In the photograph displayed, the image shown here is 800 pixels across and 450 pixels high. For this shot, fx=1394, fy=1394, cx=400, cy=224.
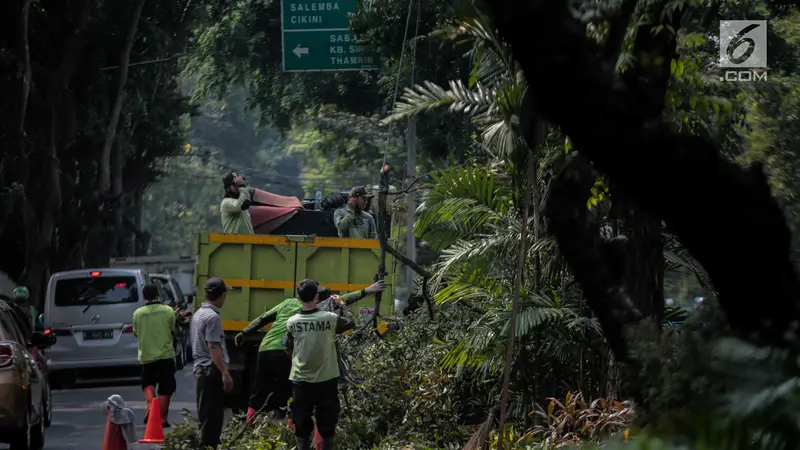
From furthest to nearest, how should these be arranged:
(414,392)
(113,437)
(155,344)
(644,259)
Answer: (155,344)
(414,392)
(113,437)
(644,259)

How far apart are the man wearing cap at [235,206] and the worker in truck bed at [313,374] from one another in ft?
16.0

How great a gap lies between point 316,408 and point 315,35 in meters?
16.9

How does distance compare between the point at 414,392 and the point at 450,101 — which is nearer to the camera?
the point at 450,101

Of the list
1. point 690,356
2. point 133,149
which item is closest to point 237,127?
point 133,149

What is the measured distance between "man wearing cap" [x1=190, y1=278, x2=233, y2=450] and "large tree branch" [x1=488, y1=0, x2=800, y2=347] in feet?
23.1

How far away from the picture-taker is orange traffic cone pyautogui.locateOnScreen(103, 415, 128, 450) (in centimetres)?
1129

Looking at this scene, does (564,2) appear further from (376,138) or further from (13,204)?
(376,138)

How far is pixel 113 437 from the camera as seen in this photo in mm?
11328

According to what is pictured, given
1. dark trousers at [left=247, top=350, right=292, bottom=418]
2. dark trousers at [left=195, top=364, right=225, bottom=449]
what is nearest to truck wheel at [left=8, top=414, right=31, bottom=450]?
dark trousers at [left=247, top=350, right=292, bottom=418]

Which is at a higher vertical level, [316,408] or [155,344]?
[155,344]

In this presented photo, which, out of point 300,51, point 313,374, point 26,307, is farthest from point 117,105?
point 313,374

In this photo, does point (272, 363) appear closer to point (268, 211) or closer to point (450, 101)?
point (450, 101)

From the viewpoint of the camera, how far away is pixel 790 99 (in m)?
15.0

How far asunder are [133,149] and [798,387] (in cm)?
3099
